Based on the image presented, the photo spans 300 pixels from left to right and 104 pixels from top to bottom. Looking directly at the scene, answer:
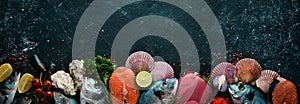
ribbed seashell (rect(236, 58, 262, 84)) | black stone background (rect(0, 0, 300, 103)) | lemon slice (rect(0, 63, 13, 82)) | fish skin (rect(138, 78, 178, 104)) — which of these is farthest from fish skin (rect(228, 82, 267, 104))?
lemon slice (rect(0, 63, 13, 82))

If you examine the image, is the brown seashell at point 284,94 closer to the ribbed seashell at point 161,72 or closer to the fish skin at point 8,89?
the ribbed seashell at point 161,72

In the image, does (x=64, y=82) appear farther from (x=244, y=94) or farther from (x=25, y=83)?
(x=244, y=94)

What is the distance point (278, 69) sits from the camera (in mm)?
4137

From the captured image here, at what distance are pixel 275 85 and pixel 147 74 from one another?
2.04ft

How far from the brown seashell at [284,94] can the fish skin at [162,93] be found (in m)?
0.48

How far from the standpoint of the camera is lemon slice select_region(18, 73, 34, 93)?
4.13 m

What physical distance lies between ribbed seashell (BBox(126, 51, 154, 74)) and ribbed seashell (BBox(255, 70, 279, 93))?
527 mm

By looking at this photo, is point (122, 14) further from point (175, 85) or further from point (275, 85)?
point (275, 85)

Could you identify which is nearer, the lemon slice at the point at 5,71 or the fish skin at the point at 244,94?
the fish skin at the point at 244,94

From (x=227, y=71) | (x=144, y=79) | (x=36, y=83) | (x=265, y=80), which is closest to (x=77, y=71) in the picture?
(x=36, y=83)

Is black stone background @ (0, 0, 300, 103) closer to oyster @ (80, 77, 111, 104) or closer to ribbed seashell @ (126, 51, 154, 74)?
ribbed seashell @ (126, 51, 154, 74)

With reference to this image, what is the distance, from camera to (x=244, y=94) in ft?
13.3

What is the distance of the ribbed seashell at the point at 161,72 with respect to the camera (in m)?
4.10

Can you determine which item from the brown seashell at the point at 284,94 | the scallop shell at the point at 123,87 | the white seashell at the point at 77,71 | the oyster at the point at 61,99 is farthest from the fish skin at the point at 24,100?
the brown seashell at the point at 284,94
